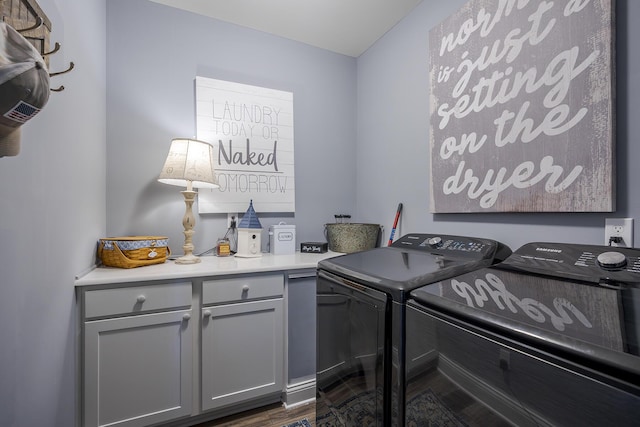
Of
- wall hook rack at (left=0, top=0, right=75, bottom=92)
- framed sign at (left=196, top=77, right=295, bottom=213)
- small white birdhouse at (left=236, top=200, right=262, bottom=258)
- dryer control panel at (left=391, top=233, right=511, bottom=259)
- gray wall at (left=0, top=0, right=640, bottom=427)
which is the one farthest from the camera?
framed sign at (left=196, top=77, right=295, bottom=213)

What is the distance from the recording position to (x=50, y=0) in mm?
1086

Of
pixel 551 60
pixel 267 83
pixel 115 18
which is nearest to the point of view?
pixel 551 60

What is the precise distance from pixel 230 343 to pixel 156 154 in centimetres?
135

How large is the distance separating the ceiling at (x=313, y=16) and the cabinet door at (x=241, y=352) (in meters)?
1.99

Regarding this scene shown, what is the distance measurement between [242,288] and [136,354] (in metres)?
0.58

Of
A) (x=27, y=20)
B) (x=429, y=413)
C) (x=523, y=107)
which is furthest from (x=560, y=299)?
(x=27, y=20)

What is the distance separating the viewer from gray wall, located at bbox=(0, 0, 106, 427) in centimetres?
83

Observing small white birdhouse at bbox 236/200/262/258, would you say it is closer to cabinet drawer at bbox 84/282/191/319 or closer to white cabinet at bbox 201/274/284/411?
white cabinet at bbox 201/274/284/411

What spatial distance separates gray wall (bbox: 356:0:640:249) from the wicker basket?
1.63 m

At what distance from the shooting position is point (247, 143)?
2.26 m

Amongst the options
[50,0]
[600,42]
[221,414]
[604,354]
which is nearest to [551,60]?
[600,42]

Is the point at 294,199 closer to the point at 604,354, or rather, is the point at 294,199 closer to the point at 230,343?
the point at 230,343

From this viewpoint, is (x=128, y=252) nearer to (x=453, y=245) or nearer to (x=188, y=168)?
(x=188, y=168)

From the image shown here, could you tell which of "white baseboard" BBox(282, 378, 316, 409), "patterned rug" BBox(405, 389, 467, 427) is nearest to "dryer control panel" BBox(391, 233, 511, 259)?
"patterned rug" BBox(405, 389, 467, 427)
